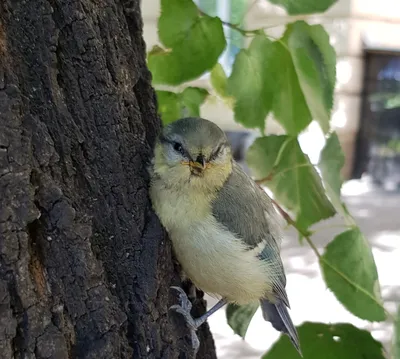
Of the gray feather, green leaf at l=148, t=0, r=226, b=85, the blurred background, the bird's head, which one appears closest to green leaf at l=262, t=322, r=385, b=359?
the gray feather

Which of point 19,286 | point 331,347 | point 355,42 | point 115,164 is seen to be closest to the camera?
point 19,286

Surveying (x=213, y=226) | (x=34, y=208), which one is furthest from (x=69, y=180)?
(x=213, y=226)

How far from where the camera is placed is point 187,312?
0.66 metres

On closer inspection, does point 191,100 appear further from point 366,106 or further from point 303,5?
point 366,106

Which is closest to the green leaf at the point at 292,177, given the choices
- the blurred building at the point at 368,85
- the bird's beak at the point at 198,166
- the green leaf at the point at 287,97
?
the green leaf at the point at 287,97

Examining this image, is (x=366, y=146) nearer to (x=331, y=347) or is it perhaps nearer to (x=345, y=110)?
(x=345, y=110)

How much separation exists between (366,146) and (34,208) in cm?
320

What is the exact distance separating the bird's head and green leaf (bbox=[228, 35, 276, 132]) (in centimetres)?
5

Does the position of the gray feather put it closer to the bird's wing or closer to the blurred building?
the bird's wing

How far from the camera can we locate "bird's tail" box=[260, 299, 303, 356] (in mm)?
739

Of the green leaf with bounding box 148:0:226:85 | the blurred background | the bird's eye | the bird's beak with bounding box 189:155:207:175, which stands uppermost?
the green leaf with bounding box 148:0:226:85

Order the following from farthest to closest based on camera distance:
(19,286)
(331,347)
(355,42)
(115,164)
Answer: (355,42) → (331,347) → (115,164) → (19,286)

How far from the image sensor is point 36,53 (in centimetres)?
53

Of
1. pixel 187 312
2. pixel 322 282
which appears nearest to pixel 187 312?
pixel 187 312
